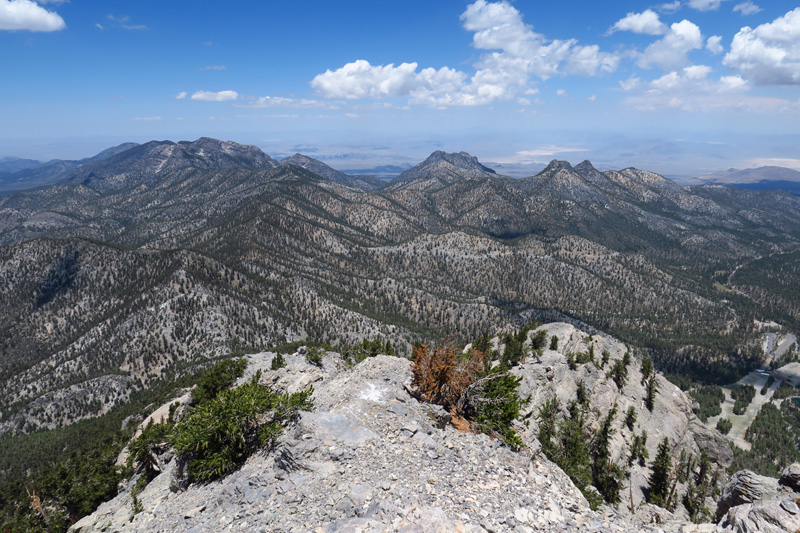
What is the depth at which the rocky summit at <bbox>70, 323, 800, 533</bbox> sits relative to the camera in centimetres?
1584

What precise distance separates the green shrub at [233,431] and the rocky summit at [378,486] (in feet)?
3.08

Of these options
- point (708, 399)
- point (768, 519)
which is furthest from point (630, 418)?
point (708, 399)

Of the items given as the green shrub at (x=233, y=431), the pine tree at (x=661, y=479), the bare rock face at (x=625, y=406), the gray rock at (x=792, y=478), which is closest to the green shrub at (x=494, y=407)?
the green shrub at (x=233, y=431)

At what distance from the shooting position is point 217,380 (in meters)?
54.5

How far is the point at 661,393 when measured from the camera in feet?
240

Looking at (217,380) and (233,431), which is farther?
(217,380)

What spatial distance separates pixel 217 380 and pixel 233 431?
119ft

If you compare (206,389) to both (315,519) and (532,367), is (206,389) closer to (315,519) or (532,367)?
(315,519)

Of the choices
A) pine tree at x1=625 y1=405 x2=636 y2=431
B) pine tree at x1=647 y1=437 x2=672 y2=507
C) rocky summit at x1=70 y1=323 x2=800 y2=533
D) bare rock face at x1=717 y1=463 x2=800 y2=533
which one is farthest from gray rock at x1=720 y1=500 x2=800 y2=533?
pine tree at x1=625 y1=405 x2=636 y2=431

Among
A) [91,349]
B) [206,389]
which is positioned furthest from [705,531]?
[91,349]

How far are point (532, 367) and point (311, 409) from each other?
4782 cm

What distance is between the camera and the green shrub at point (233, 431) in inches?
935

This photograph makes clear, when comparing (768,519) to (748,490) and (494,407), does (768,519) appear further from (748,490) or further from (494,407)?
(748,490)

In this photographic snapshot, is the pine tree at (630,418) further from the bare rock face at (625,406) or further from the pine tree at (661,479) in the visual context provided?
the pine tree at (661,479)
